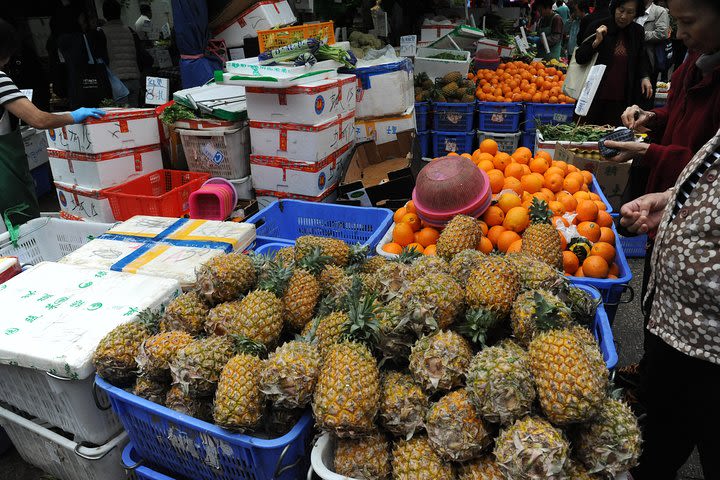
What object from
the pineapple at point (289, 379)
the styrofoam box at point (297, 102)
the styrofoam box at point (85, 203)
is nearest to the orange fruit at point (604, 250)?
the pineapple at point (289, 379)

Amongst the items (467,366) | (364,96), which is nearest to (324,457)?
(467,366)

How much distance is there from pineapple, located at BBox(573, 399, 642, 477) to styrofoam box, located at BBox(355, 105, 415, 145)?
4.54m

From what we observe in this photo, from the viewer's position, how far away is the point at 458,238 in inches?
99.5

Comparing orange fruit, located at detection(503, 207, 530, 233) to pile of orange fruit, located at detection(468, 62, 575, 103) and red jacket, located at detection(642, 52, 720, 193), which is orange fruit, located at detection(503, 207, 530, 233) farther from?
pile of orange fruit, located at detection(468, 62, 575, 103)

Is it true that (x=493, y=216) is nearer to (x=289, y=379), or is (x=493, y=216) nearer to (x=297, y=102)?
(x=289, y=379)

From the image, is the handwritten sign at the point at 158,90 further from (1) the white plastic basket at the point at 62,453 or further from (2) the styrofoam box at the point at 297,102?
(1) the white plastic basket at the point at 62,453

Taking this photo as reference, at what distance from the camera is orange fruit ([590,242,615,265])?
289 centimetres

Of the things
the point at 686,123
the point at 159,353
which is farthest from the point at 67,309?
the point at 686,123

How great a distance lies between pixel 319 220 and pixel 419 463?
8.99 feet

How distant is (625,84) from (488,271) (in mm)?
5622

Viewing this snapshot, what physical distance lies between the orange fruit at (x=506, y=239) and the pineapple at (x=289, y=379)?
5.53 ft

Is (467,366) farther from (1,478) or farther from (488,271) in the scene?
(1,478)

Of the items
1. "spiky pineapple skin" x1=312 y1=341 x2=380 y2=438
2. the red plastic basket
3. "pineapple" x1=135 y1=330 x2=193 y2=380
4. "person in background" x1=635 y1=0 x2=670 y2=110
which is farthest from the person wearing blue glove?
"person in background" x1=635 y1=0 x2=670 y2=110

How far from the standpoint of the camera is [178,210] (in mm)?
4352
